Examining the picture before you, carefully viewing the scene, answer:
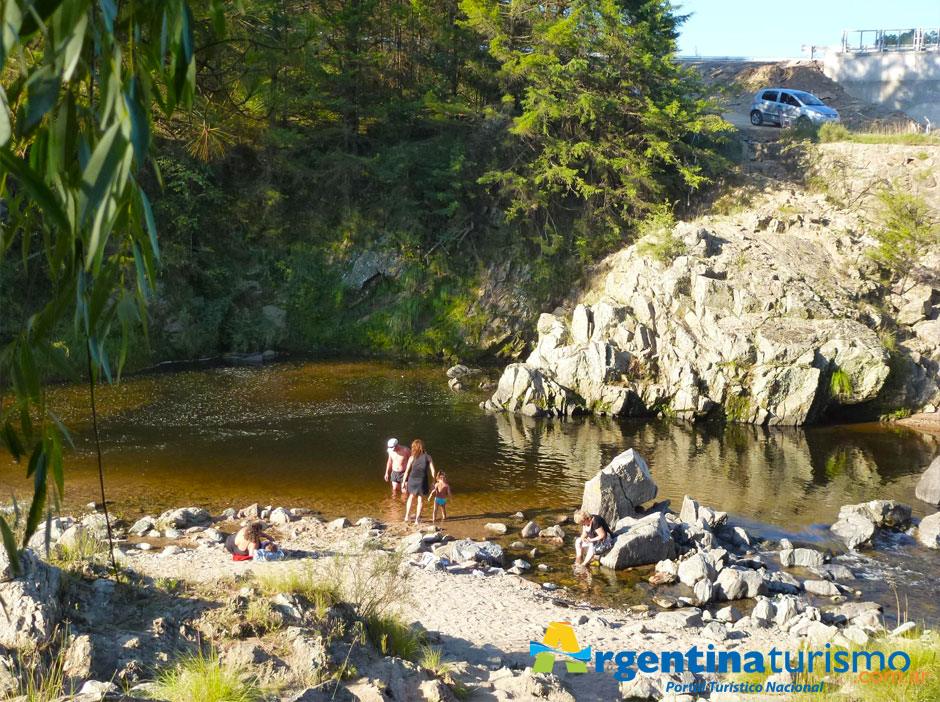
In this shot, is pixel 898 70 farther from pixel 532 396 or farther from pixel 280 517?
pixel 280 517

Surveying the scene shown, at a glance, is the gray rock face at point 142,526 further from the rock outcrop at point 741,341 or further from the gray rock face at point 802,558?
the rock outcrop at point 741,341

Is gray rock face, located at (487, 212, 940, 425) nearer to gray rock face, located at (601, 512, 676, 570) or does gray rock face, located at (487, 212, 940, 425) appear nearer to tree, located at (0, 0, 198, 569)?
gray rock face, located at (601, 512, 676, 570)

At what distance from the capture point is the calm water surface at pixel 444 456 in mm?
15133

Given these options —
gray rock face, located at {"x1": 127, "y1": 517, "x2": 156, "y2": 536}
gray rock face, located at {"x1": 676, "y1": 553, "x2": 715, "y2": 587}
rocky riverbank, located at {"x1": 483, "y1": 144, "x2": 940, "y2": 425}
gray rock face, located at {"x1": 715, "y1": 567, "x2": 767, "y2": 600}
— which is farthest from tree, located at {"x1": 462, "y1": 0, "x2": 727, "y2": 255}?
gray rock face, located at {"x1": 715, "y1": 567, "x2": 767, "y2": 600}

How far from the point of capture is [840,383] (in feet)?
71.4

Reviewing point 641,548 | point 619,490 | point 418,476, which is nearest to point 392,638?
point 641,548

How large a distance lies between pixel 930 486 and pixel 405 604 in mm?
11522

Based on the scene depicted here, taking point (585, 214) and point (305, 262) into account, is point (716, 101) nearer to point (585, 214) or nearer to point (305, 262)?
point (585, 214)

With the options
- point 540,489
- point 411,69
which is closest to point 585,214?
point 411,69

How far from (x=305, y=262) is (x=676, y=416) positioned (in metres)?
14.8

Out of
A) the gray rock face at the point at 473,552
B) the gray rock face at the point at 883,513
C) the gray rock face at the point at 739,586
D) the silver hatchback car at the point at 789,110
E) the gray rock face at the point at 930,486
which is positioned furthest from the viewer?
the silver hatchback car at the point at 789,110

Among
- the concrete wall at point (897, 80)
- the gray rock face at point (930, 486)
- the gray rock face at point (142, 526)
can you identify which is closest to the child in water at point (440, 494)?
the gray rock face at point (142, 526)

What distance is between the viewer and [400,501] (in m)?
15.3

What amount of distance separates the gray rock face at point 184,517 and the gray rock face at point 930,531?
468 inches
